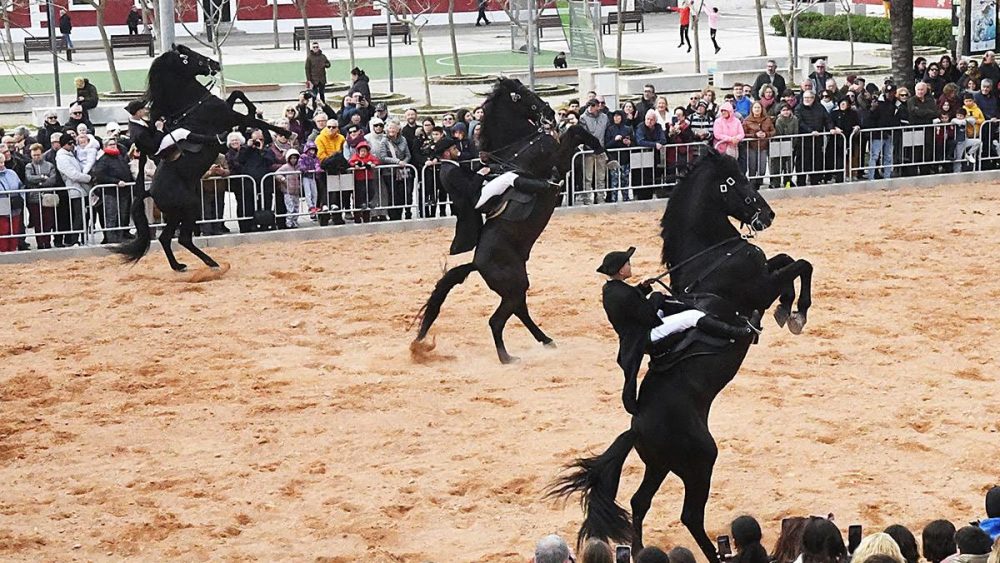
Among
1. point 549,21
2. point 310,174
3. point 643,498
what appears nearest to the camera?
point 643,498

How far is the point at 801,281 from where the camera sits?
9875 mm

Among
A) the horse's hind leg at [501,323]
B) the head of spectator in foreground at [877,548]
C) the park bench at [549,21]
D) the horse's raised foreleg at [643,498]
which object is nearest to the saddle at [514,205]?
the horse's hind leg at [501,323]

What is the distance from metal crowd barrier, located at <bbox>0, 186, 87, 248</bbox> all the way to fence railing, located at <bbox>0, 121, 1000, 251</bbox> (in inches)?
0.5

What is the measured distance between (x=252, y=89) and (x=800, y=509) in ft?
86.5

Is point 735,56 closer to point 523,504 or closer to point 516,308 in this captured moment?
point 516,308

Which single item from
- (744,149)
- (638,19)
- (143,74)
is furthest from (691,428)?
(638,19)

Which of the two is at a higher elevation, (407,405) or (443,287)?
(443,287)

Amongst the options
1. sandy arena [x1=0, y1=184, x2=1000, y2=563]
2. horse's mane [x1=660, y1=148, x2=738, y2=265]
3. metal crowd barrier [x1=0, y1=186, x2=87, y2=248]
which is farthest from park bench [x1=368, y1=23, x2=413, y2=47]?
horse's mane [x1=660, y1=148, x2=738, y2=265]

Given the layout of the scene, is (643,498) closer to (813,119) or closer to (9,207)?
(9,207)

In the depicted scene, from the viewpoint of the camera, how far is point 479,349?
14984 mm

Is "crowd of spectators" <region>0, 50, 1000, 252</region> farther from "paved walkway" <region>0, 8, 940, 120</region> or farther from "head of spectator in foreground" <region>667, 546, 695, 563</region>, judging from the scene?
"paved walkway" <region>0, 8, 940, 120</region>

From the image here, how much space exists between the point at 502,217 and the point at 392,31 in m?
37.7

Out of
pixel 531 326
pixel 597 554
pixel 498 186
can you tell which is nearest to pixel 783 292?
pixel 597 554

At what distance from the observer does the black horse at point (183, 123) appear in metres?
17.4
